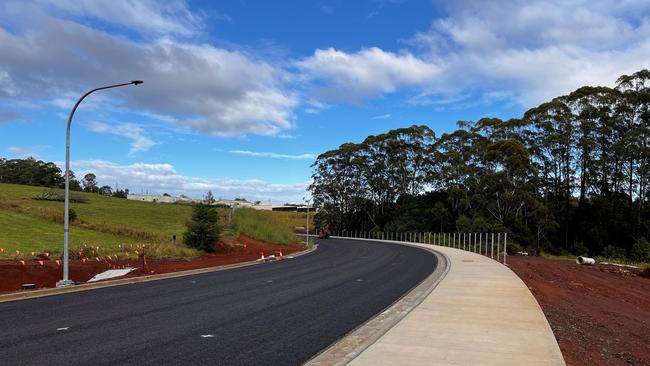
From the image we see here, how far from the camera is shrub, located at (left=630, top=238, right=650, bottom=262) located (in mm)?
46812

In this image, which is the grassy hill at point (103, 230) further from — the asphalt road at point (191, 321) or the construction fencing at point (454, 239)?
the construction fencing at point (454, 239)

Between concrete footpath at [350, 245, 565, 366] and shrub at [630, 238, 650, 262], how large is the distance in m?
41.0

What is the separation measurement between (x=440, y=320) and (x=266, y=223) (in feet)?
134

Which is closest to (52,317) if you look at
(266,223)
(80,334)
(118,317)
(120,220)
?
(118,317)

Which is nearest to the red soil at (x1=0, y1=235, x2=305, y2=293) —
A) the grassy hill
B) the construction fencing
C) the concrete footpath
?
the grassy hill

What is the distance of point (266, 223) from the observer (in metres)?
49.9

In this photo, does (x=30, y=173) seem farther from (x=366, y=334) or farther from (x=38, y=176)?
(x=366, y=334)

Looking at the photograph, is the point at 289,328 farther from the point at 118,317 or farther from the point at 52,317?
the point at 52,317

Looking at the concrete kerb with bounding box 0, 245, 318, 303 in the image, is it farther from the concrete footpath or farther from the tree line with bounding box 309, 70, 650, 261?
the tree line with bounding box 309, 70, 650, 261

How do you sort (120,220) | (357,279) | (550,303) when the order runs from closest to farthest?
(550,303) → (357,279) → (120,220)

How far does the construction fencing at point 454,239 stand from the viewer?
41628 mm

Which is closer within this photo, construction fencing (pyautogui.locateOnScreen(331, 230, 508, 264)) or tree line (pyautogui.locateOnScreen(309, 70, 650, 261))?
construction fencing (pyautogui.locateOnScreen(331, 230, 508, 264))

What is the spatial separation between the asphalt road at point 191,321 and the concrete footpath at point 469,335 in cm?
113

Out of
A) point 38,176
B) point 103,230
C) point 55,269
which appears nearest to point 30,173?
point 38,176
